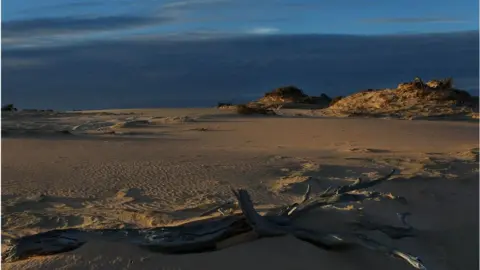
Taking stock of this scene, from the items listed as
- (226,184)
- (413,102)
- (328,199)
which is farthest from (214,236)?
(413,102)

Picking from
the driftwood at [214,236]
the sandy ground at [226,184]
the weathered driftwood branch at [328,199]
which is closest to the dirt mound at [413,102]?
the sandy ground at [226,184]

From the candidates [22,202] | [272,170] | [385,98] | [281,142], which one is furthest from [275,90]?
[22,202]

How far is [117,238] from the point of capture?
140 inches

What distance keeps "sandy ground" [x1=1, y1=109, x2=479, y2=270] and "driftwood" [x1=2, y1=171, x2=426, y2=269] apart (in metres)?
0.05

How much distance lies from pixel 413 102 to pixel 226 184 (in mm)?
10484

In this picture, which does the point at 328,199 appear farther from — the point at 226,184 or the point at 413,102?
the point at 413,102

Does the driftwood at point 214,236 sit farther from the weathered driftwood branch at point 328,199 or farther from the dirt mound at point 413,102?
the dirt mound at point 413,102

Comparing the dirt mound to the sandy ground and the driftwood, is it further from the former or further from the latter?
the driftwood

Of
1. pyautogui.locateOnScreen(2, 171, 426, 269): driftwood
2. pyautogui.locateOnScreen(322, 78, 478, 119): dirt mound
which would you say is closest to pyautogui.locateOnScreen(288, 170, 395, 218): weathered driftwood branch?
pyautogui.locateOnScreen(2, 171, 426, 269): driftwood

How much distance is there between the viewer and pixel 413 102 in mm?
14984

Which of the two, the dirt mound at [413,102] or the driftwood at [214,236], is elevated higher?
the driftwood at [214,236]

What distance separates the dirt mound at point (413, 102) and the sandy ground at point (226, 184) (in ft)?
13.4

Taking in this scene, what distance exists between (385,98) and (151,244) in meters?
13.0

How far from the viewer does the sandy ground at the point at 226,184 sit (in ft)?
12.2
